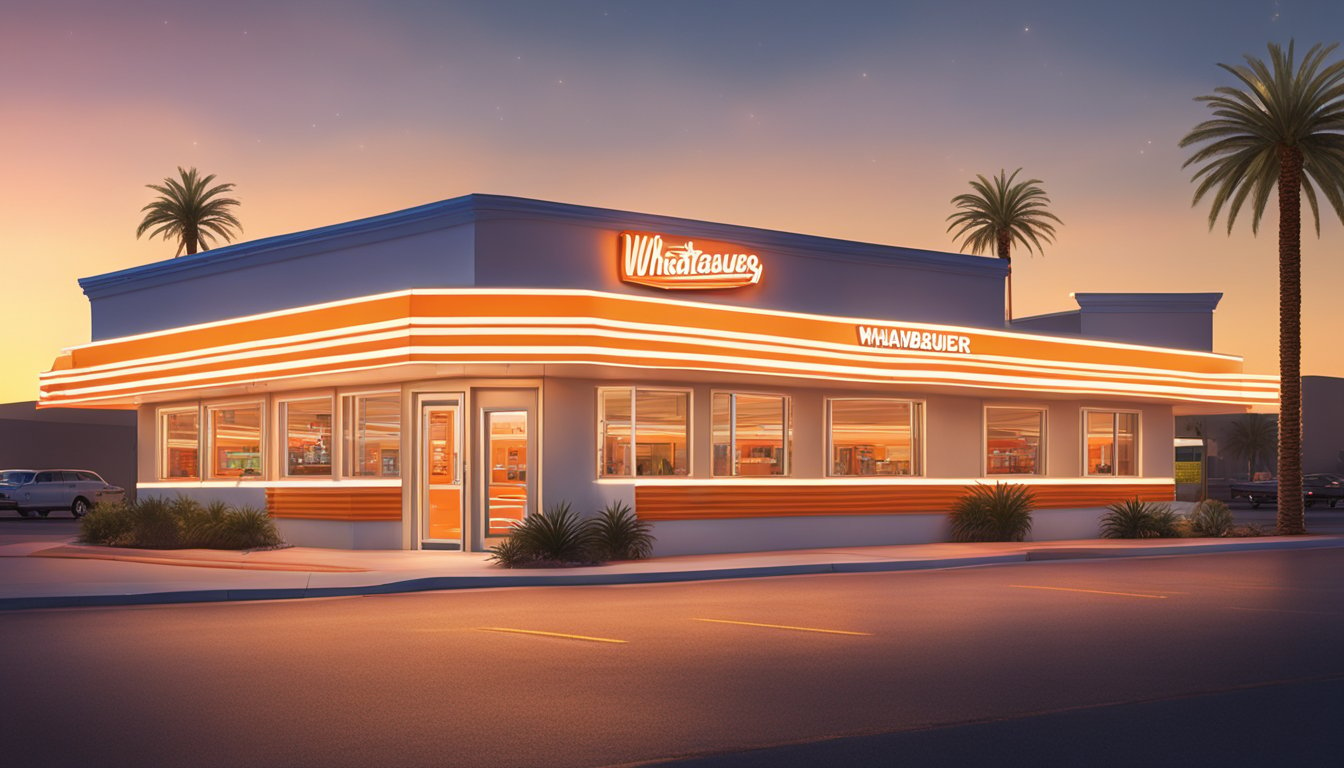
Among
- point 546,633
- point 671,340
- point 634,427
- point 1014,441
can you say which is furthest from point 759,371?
point 546,633

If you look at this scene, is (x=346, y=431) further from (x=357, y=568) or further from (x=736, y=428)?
(x=736, y=428)

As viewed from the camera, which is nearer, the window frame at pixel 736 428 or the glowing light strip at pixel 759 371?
the glowing light strip at pixel 759 371

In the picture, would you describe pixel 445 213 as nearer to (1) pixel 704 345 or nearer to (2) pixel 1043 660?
(1) pixel 704 345

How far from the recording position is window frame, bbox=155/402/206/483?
101ft

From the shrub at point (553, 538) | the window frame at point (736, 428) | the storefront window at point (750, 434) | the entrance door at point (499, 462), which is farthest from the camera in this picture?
the storefront window at point (750, 434)

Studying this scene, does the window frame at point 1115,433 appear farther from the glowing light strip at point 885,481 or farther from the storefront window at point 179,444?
the storefront window at point 179,444

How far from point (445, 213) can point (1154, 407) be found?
19.3m

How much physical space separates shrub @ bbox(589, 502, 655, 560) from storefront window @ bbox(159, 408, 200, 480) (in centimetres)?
1149

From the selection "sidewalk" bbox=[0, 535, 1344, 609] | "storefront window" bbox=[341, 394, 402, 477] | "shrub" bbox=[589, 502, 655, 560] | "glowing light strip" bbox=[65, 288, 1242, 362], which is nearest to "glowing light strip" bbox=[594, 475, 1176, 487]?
"shrub" bbox=[589, 502, 655, 560]

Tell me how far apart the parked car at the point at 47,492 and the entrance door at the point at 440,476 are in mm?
26477

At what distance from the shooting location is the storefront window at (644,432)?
82.8 feet

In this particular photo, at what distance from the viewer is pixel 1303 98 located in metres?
34.1

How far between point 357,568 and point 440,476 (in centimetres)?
394

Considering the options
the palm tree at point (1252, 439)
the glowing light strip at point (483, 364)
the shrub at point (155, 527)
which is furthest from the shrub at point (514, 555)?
the palm tree at point (1252, 439)
